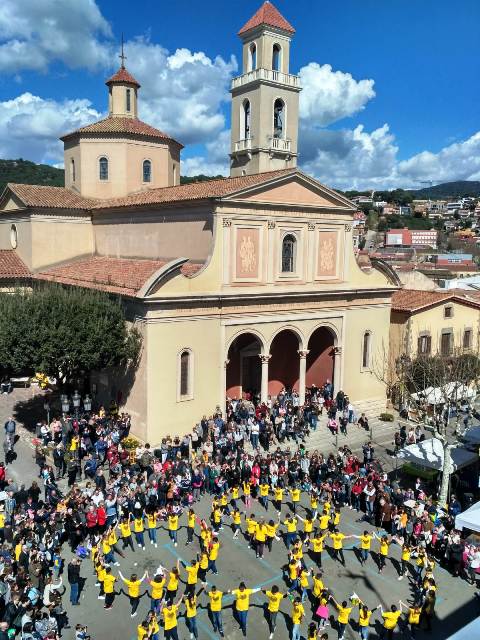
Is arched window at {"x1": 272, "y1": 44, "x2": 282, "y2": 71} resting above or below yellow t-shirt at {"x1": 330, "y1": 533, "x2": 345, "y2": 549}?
above

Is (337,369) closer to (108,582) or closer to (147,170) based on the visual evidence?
(147,170)


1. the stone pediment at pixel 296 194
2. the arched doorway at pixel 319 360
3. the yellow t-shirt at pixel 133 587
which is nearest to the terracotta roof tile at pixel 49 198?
the stone pediment at pixel 296 194

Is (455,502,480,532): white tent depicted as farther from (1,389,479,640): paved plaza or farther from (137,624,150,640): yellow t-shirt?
(137,624,150,640): yellow t-shirt

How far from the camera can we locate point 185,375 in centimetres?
2481

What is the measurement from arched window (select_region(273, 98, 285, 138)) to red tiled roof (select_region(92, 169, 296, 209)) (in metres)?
5.55

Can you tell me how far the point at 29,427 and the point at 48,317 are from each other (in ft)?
18.7

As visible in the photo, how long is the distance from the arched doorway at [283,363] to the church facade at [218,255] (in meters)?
0.06

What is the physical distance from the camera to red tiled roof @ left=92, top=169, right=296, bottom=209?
25.4 m

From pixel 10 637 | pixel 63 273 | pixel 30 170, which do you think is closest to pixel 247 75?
pixel 63 273

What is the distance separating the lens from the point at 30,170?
96812mm

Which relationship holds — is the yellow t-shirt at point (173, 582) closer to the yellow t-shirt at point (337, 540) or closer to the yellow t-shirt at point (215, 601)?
the yellow t-shirt at point (215, 601)

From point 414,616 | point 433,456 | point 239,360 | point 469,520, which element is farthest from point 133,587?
point 239,360

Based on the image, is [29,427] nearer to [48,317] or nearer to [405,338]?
[48,317]

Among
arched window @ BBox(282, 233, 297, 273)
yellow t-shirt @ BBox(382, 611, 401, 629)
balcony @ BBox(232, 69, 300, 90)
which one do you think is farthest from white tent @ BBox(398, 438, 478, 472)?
balcony @ BBox(232, 69, 300, 90)
